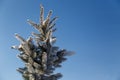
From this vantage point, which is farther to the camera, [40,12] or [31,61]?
[40,12]

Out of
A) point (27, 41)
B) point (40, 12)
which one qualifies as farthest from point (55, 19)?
point (27, 41)

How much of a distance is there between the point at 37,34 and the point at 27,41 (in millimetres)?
1115

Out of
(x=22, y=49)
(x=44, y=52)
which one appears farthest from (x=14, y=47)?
(x=44, y=52)

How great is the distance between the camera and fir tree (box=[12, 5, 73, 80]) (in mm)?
20062

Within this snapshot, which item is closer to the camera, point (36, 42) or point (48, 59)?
point (48, 59)

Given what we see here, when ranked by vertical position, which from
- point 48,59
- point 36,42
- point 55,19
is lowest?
point 48,59

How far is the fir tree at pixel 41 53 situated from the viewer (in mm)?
20062

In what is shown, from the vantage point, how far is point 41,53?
819 inches

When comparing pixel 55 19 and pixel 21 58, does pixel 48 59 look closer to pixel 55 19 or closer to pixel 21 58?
pixel 21 58

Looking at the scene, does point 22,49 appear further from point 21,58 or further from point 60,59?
point 60,59

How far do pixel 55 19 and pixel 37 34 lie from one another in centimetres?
146

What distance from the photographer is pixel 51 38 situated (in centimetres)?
2166

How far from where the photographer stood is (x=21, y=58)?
2061cm

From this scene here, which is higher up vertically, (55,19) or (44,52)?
(55,19)
